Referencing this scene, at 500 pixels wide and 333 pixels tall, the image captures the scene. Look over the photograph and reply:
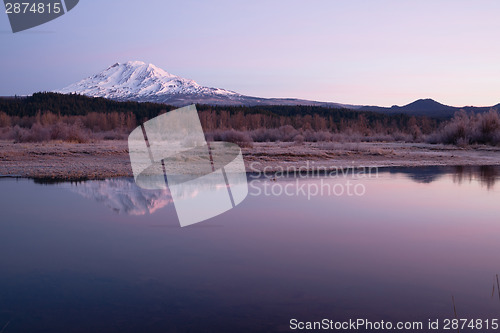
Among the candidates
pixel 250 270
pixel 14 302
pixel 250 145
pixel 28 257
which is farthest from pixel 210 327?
pixel 250 145

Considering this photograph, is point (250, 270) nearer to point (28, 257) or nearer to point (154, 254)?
point (154, 254)

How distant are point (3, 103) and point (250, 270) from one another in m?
88.1

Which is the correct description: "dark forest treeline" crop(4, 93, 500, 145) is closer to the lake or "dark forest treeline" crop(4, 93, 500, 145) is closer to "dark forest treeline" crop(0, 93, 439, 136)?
"dark forest treeline" crop(0, 93, 439, 136)

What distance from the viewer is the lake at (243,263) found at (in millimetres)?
4371

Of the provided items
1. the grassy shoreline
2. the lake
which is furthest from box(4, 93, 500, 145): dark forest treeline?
the lake

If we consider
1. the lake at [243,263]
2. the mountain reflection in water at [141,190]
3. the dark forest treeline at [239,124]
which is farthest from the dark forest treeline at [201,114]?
the lake at [243,263]

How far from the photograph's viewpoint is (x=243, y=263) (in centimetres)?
590

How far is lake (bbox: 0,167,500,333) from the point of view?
4371 millimetres

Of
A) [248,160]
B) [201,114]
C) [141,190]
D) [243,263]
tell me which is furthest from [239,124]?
[243,263]

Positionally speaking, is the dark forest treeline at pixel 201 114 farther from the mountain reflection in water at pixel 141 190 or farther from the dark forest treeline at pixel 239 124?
the mountain reflection in water at pixel 141 190

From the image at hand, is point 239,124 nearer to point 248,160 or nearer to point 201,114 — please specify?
point 201,114

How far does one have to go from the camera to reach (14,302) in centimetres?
461

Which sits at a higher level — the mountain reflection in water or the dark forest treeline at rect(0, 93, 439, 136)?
the dark forest treeline at rect(0, 93, 439, 136)

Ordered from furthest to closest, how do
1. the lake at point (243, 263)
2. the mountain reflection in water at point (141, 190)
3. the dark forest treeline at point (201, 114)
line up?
the dark forest treeline at point (201, 114), the mountain reflection in water at point (141, 190), the lake at point (243, 263)
